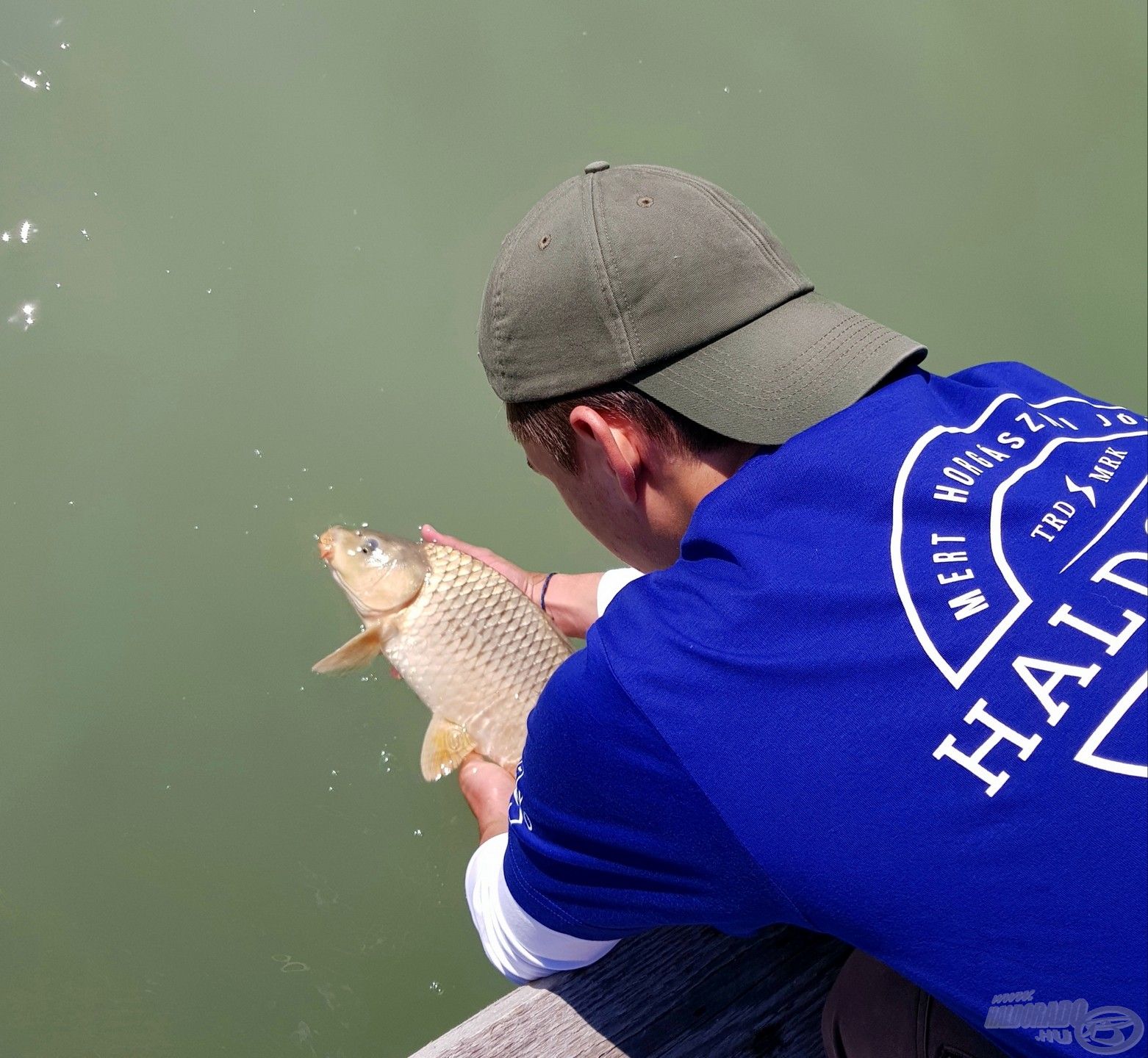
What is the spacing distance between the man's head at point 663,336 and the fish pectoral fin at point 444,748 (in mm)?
1138

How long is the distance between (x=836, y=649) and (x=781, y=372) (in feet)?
1.58

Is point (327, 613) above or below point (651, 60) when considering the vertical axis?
below

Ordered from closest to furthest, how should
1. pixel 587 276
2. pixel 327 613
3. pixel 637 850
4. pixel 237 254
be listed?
pixel 637 850 → pixel 587 276 → pixel 327 613 → pixel 237 254

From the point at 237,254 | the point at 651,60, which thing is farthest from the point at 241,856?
the point at 651,60

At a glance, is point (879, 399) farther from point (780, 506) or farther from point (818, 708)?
point (818, 708)

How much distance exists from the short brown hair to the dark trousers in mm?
842

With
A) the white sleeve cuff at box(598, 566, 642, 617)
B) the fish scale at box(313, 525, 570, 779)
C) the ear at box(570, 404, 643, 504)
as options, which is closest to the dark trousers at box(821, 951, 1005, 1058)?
the ear at box(570, 404, 643, 504)

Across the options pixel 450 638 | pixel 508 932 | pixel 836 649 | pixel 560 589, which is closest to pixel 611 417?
pixel 836 649

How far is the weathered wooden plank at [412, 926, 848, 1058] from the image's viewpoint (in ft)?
5.85

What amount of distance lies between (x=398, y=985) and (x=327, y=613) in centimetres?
98

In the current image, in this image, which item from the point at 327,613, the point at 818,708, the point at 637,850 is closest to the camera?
the point at 818,708

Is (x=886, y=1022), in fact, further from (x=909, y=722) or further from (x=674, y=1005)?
(x=909, y=722)

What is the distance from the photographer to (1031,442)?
1282 millimetres

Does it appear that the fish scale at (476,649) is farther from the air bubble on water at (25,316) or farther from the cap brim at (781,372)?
the air bubble on water at (25,316)
